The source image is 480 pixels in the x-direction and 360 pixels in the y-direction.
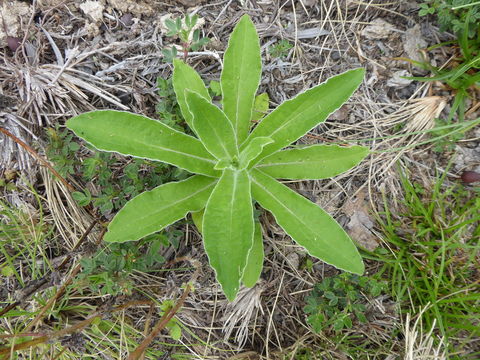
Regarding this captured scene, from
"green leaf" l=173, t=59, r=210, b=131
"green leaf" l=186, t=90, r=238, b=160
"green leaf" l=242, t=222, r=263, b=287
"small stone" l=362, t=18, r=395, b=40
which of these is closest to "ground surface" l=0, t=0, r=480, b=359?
"small stone" l=362, t=18, r=395, b=40

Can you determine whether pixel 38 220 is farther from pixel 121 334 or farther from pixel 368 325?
pixel 368 325

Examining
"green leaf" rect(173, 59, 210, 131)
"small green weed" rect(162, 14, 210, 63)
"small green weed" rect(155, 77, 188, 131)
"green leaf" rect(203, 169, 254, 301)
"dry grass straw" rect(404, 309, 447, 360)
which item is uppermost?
"small green weed" rect(162, 14, 210, 63)

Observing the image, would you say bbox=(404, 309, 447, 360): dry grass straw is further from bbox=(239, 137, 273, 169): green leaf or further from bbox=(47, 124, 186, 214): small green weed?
bbox=(47, 124, 186, 214): small green weed

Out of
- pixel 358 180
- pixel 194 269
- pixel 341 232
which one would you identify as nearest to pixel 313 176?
pixel 341 232

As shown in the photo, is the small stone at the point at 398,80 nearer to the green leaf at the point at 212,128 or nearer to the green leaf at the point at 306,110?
the green leaf at the point at 306,110

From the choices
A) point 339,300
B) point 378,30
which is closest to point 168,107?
point 378,30

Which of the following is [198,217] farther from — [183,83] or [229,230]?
[183,83]

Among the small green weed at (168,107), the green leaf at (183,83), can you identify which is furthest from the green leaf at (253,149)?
the small green weed at (168,107)
